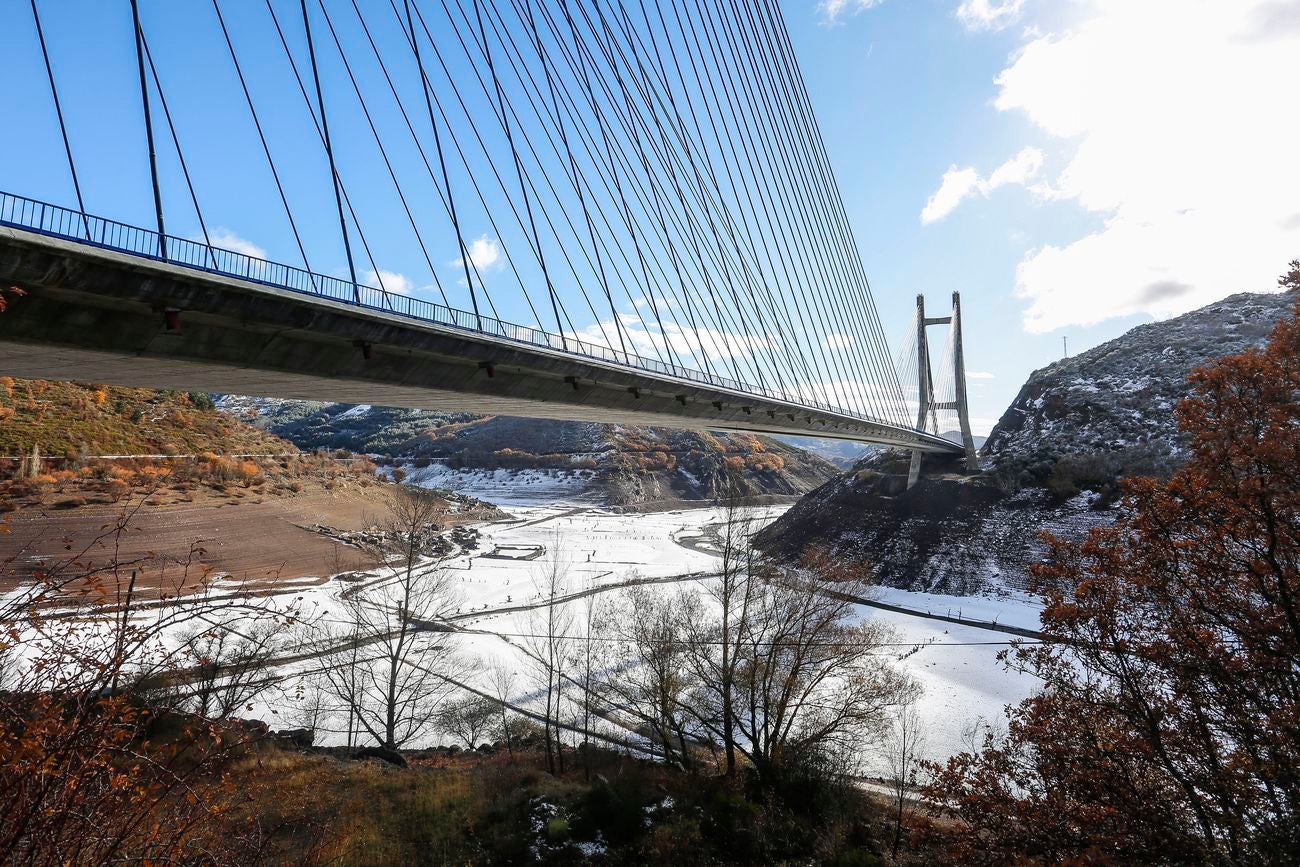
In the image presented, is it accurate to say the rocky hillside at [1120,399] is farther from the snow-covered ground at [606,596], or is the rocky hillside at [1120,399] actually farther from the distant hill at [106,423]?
the distant hill at [106,423]

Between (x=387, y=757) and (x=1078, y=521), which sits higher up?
(x=1078, y=521)

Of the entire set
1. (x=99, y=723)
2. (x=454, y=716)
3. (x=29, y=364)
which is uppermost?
(x=29, y=364)

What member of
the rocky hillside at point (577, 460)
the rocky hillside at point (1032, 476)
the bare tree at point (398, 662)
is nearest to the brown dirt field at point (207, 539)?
the bare tree at point (398, 662)

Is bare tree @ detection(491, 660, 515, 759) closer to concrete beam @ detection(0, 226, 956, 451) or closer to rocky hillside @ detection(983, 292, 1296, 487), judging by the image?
concrete beam @ detection(0, 226, 956, 451)

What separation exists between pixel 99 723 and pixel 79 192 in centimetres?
978

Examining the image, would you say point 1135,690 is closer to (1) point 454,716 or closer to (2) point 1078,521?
(1) point 454,716

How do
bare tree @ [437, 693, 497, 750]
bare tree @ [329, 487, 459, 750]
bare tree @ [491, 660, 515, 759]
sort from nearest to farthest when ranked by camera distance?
bare tree @ [329, 487, 459, 750] < bare tree @ [491, 660, 515, 759] < bare tree @ [437, 693, 497, 750]

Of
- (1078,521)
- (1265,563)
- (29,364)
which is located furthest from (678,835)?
(1078,521)

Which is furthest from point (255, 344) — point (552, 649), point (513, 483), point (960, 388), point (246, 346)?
point (513, 483)

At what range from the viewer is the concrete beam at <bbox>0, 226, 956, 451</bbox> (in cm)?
918

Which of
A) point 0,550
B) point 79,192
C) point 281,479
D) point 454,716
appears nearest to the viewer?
point 79,192

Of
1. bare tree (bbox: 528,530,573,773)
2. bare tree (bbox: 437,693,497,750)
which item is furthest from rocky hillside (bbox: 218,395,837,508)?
bare tree (bbox: 437,693,497,750)

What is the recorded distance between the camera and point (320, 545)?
130ft

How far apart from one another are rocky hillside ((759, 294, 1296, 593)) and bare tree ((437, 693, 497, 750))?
25481mm
